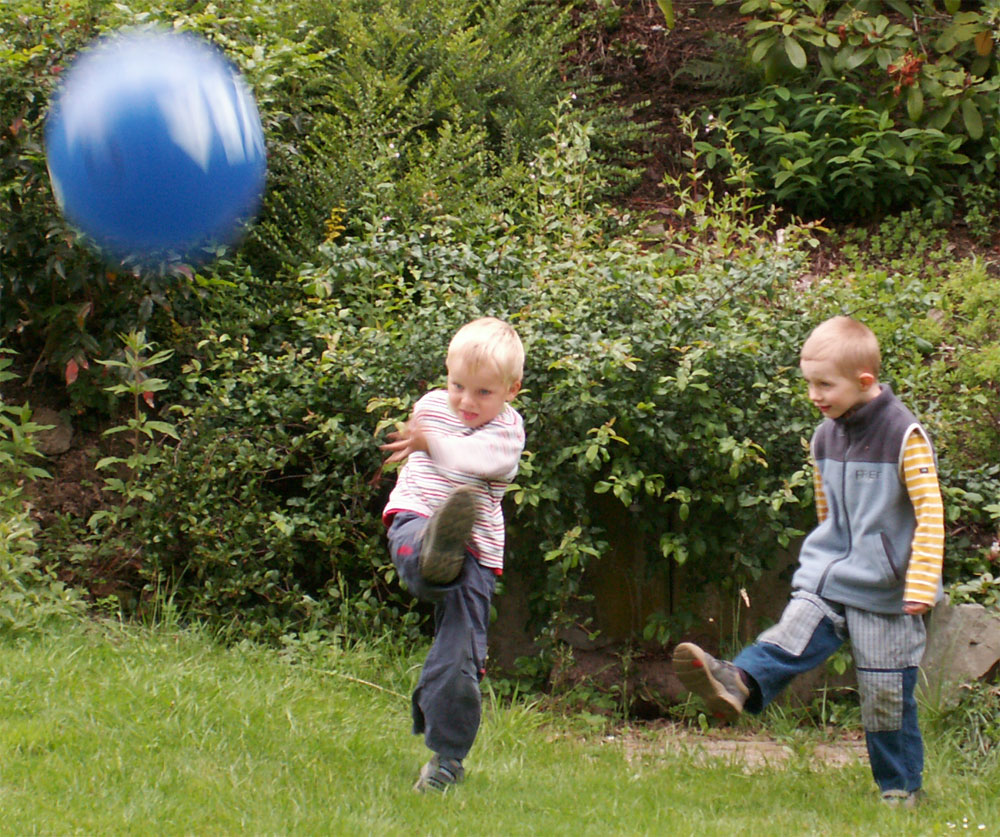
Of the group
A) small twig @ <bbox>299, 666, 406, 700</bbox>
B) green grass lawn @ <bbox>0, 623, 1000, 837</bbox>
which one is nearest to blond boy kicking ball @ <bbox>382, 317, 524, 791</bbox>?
green grass lawn @ <bbox>0, 623, 1000, 837</bbox>

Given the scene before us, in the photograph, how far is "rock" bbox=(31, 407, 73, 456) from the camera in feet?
18.9

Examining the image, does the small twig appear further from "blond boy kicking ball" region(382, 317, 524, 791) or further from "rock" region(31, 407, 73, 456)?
"rock" region(31, 407, 73, 456)

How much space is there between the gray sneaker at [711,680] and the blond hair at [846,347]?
0.98 metres

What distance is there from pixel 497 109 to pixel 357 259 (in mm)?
2371

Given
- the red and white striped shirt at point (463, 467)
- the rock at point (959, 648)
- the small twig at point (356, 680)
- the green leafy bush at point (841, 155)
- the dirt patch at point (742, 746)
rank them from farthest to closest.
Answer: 1. the green leafy bush at point (841, 155)
2. the small twig at point (356, 680)
3. the rock at point (959, 648)
4. the dirt patch at point (742, 746)
5. the red and white striped shirt at point (463, 467)

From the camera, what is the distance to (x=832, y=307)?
5176 mm

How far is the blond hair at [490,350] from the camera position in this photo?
→ 11.1ft

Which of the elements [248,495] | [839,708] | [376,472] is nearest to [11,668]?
[248,495]

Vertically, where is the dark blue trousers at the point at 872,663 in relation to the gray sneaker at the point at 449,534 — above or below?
below

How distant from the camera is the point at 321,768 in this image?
140 inches

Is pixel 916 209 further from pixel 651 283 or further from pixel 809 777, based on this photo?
pixel 809 777

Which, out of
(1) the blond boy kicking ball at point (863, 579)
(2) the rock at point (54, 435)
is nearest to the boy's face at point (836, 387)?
(1) the blond boy kicking ball at point (863, 579)

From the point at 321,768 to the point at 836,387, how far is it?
1970 mm

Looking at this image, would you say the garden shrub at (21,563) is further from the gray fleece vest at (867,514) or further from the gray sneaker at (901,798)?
the gray sneaker at (901,798)
